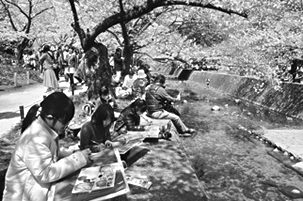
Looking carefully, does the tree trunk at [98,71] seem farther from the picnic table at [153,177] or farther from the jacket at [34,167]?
the jacket at [34,167]

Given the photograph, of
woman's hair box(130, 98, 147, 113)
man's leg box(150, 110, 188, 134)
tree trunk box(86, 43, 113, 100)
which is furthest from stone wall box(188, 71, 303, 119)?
tree trunk box(86, 43, 113, 100)

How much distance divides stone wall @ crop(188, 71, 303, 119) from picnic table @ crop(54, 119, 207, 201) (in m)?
8.31

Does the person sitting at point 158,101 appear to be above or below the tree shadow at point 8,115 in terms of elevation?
above

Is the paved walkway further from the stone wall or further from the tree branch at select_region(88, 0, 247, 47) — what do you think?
the stone wall

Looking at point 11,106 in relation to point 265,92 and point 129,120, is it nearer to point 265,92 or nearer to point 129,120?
point 129,120

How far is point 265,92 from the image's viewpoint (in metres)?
14.9

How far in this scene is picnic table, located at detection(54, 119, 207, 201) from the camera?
268 centimetres

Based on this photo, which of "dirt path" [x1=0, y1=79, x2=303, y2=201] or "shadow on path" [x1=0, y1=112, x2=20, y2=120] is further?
"shadow on path" [x1=0, y1=112, x2=20, y2=120]

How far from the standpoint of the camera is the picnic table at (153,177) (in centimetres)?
268

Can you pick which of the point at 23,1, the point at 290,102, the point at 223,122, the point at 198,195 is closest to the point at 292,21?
the point at 290,102

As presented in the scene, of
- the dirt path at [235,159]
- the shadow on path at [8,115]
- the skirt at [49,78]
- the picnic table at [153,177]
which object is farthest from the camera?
the skirt at [49,78]

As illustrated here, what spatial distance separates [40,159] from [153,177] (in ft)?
8.21

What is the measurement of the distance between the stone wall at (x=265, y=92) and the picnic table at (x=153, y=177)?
8.31 meters

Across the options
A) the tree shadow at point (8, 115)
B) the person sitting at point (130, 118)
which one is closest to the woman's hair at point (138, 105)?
the person sitting at point (130, 118)
